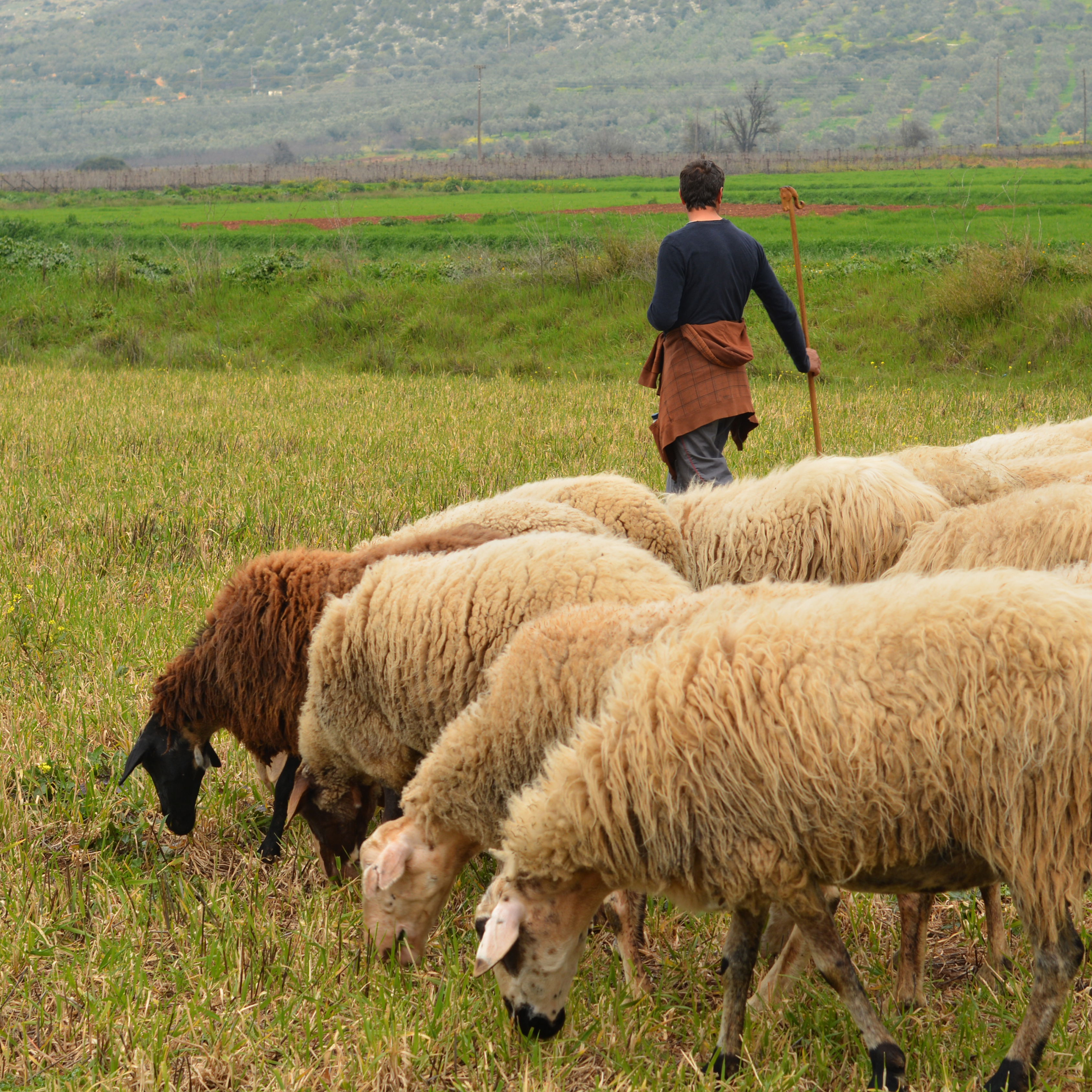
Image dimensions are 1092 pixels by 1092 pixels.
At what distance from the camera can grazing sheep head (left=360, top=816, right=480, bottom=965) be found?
3117 mm

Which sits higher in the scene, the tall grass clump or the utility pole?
the utility pole

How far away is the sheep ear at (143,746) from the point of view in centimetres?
408

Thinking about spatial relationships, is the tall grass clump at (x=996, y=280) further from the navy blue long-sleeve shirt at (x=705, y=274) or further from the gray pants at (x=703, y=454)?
the gray pants at (x=703, y=454)

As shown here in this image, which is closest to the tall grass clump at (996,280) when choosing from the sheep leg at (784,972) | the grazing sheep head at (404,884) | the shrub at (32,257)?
the sheep leg at (784,972)

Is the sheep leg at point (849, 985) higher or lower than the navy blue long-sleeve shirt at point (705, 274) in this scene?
lower

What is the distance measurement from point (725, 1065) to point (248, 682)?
7.69 ft

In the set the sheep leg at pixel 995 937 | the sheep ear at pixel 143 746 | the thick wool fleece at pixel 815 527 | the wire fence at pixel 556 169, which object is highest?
the wire fence at pixel 556 169

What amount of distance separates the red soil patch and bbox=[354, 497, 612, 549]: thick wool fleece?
2850 centimetres

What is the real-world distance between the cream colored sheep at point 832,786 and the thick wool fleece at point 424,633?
98cm

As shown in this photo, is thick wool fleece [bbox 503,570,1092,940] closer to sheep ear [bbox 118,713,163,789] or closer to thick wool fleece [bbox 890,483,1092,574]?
thick wool fleece [bbox 890,483,1092,574]

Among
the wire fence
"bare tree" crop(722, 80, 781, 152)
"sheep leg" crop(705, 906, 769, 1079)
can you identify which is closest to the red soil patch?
the wire fence

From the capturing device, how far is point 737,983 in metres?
2.68

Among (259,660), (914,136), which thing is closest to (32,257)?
(259,660)

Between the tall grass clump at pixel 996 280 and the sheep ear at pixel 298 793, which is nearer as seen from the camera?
the sheep ear at pixel 298 793
